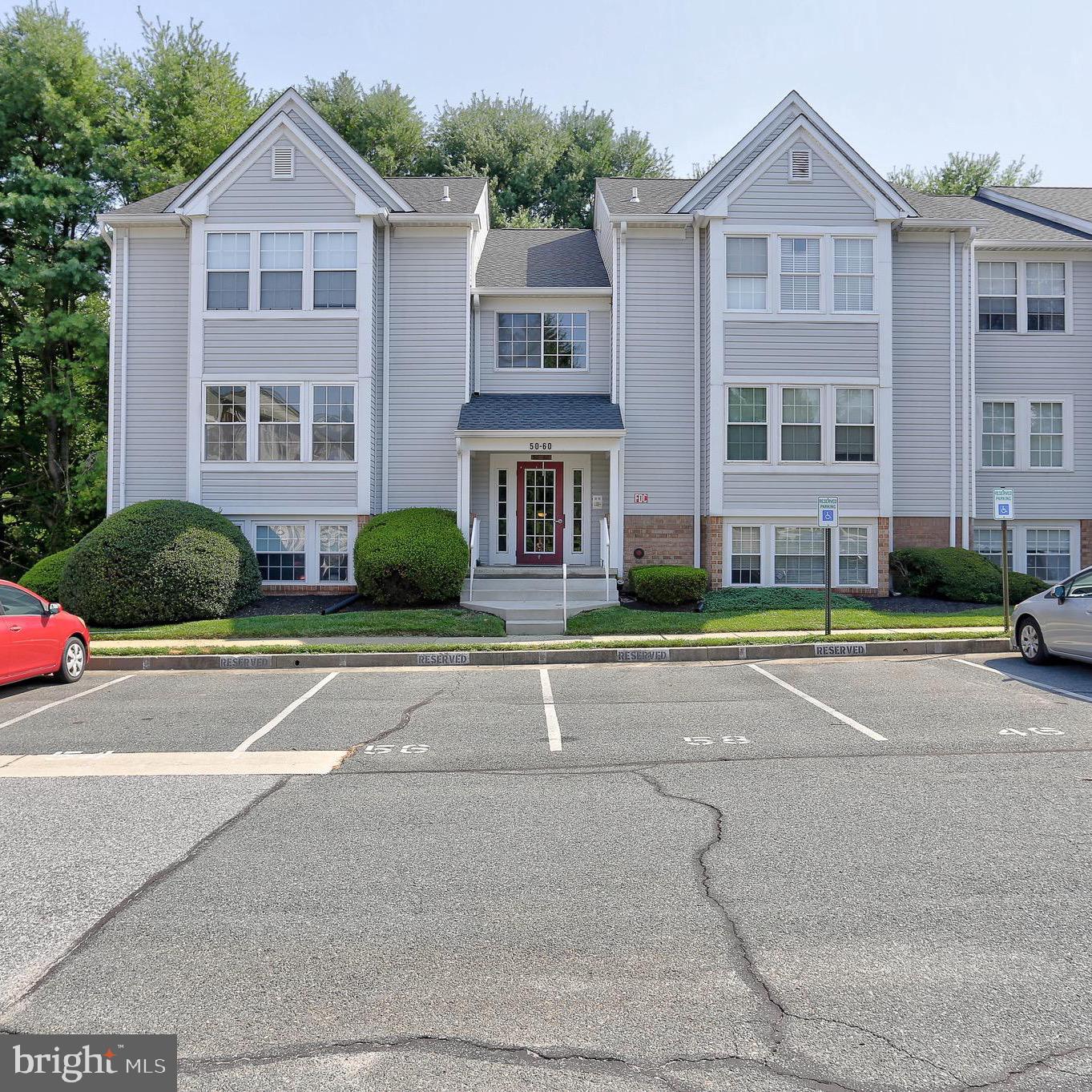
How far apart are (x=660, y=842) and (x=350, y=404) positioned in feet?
52.6

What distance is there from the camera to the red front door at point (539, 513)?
2209 cm

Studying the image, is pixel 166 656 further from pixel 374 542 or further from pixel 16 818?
pixel 16 818

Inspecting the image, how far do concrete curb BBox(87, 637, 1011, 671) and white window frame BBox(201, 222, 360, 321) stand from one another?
29.9ft

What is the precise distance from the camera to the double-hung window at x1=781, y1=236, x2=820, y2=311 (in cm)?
2023

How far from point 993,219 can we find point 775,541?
10020 millimetres

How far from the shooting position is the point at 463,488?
20.3 meters

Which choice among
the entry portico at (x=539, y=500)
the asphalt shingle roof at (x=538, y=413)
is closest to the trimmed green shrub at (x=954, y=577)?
the entry portico at (x=539, y=500)

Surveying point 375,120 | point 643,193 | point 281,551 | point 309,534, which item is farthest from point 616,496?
point 375,120

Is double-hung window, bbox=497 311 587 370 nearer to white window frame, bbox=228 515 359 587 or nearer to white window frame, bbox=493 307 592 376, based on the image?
white window frame, bbox=493 307 592 376

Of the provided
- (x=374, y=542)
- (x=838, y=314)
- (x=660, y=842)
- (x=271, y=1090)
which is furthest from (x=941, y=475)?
(x=271, y=1090)

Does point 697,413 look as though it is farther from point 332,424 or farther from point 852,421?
point 332,424

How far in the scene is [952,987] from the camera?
395 cm


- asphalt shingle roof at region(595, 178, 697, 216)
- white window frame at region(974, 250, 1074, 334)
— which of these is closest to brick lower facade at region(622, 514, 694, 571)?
asphalt shingle roof at region(595, 178, 697, 216)

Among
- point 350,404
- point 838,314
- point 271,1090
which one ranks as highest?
point 838,314
